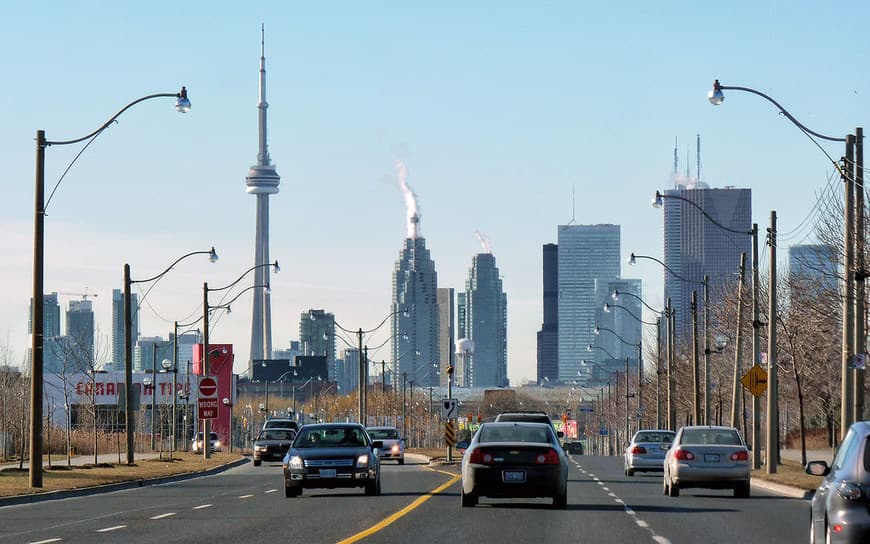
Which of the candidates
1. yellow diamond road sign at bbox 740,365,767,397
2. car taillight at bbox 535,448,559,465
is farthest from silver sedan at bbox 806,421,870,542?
yellow diamond road sign at bbox 740,365,767,397

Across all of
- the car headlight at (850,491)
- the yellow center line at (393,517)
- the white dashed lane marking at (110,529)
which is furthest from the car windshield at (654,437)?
the car headlight at (850,491)

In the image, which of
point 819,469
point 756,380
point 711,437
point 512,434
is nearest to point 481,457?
point 512,434

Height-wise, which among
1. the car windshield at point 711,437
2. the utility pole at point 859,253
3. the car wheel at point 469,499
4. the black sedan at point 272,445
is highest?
the utility pole at point 859,253

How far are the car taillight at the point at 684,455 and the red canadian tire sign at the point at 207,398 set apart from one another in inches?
1077

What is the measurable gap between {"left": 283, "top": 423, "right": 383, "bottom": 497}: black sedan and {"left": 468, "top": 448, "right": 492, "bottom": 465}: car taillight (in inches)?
231

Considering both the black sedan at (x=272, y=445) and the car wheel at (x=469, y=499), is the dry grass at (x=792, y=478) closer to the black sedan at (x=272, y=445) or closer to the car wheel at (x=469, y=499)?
the car wheel at (x=469, y=499)

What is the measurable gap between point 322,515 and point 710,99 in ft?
47.7

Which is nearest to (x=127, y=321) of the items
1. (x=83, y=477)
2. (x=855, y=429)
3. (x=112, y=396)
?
(x=83, y=477)

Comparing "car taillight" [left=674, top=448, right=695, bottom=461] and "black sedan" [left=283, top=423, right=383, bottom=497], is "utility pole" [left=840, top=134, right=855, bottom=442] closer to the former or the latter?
"car taillight" [left=674, top=448, right=695, bottom=461]

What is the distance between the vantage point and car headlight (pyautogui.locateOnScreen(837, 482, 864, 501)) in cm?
1496

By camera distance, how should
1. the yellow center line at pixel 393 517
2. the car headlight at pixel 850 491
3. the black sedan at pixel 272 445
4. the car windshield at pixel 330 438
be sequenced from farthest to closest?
the black sedan at pixel 272 445 < the car windshield at pixel 330 438 < the yellow center line at pixel 393 517 < the car headlight at pixel 850 491

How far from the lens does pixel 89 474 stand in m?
46.7

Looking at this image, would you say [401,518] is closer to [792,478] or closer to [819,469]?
[819,469]

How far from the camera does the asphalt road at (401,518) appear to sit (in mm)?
21984
